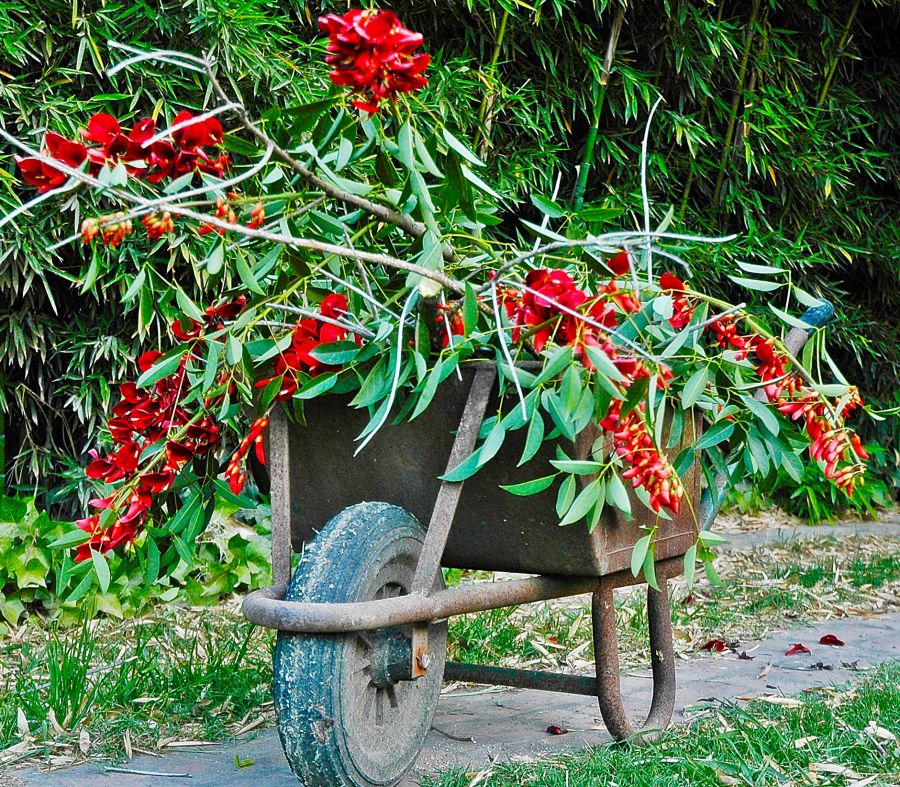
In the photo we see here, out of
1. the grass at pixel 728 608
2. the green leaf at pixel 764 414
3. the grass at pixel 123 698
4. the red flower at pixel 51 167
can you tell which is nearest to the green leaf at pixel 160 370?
the red flower at pixel 51 167

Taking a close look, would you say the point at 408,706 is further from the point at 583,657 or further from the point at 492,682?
the point at 583,657

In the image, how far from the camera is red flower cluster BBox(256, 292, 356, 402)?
4.66 feet

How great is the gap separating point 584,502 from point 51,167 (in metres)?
0.73

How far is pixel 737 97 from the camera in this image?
3.77 metres

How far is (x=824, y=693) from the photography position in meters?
2.05

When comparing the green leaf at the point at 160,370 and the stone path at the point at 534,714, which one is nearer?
the green leaf at the point at 160,370

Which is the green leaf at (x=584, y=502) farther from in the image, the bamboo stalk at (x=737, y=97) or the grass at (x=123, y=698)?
the bamboo stalk at (x=737, y=97)

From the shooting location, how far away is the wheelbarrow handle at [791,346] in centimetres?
161

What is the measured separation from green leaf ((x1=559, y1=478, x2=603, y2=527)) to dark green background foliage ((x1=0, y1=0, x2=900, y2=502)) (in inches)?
17.8

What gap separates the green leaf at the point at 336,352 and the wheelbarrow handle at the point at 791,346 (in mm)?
589

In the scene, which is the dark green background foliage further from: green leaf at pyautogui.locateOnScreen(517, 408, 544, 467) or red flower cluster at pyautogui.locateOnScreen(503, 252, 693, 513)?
green leaf at pyautogui.locateOnScreen(517, 408, 544, 467)

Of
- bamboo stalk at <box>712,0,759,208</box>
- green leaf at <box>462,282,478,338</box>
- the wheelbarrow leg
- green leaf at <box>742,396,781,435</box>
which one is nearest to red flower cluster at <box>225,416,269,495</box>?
green leaf at <box>462,282,478,338</box>

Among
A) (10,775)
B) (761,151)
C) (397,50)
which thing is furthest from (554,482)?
(761,151)

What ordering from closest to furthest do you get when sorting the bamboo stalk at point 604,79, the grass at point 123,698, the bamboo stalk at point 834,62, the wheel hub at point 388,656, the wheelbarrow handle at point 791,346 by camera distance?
the wheel hub at point 388,656 < the wheelbarrow handle at point 791,346 < the grass at point 123,698 < the bamboo stalk at point 604,79 < the bamboo stalk at point 834,62
